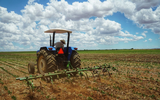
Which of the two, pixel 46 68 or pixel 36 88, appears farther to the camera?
pixel 46 68

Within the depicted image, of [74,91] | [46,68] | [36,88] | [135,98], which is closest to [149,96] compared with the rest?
[135,98]

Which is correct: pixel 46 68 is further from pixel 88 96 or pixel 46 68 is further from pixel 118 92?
pixel 118 92

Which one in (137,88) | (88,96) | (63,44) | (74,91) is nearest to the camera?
(88,96)

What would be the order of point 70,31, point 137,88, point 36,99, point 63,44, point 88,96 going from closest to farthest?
point 36,99 < point 88,96 < point 137,88 < point 70,31 < point 63,44

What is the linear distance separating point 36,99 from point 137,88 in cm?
465

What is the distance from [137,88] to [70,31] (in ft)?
16.3

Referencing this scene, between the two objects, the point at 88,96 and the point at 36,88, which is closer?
the point at 88,96

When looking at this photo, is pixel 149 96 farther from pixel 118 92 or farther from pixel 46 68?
pixel 46 68

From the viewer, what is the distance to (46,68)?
6.56 m

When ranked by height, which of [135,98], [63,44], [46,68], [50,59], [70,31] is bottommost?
[135,98]

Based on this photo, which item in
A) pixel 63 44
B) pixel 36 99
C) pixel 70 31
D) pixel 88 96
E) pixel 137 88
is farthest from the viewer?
pixel 63 44

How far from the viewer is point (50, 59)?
6.36 metres

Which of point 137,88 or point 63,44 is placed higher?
point 63,44

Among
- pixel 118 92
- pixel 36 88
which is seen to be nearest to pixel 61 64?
pixel 36 88
